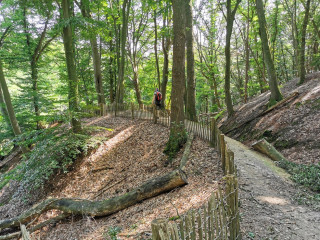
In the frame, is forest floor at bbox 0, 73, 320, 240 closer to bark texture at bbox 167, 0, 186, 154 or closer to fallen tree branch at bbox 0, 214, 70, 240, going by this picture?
fallen tree branch at bbox 0, 214, 70, 240

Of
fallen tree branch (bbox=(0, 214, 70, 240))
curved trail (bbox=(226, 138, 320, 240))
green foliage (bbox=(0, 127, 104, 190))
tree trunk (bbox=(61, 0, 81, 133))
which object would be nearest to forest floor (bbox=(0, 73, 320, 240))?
curved trail (bbox=(226, 138, 320, 240))

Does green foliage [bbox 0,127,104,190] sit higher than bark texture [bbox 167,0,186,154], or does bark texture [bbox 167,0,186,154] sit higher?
bark texture [bbox 167,0,186,154]

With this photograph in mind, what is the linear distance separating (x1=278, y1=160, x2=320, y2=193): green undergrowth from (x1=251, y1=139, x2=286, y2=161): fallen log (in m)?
0.80

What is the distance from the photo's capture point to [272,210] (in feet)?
13.2

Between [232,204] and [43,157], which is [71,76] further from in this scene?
[232,204]

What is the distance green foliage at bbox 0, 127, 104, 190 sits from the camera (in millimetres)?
7055

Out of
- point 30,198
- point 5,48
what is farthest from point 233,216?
point 5,48

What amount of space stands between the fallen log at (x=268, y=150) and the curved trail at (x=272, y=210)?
1578mm

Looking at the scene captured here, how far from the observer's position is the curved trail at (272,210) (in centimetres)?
346

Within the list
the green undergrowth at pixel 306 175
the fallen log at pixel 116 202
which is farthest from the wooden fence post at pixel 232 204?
the green undergrowth at pixel 306 175

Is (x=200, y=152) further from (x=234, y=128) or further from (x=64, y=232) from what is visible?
(x=234, y=128)

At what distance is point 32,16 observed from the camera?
1519 centimetres

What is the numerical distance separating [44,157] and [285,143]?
8930 millimetres

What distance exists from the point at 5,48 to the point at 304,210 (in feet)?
60.3
